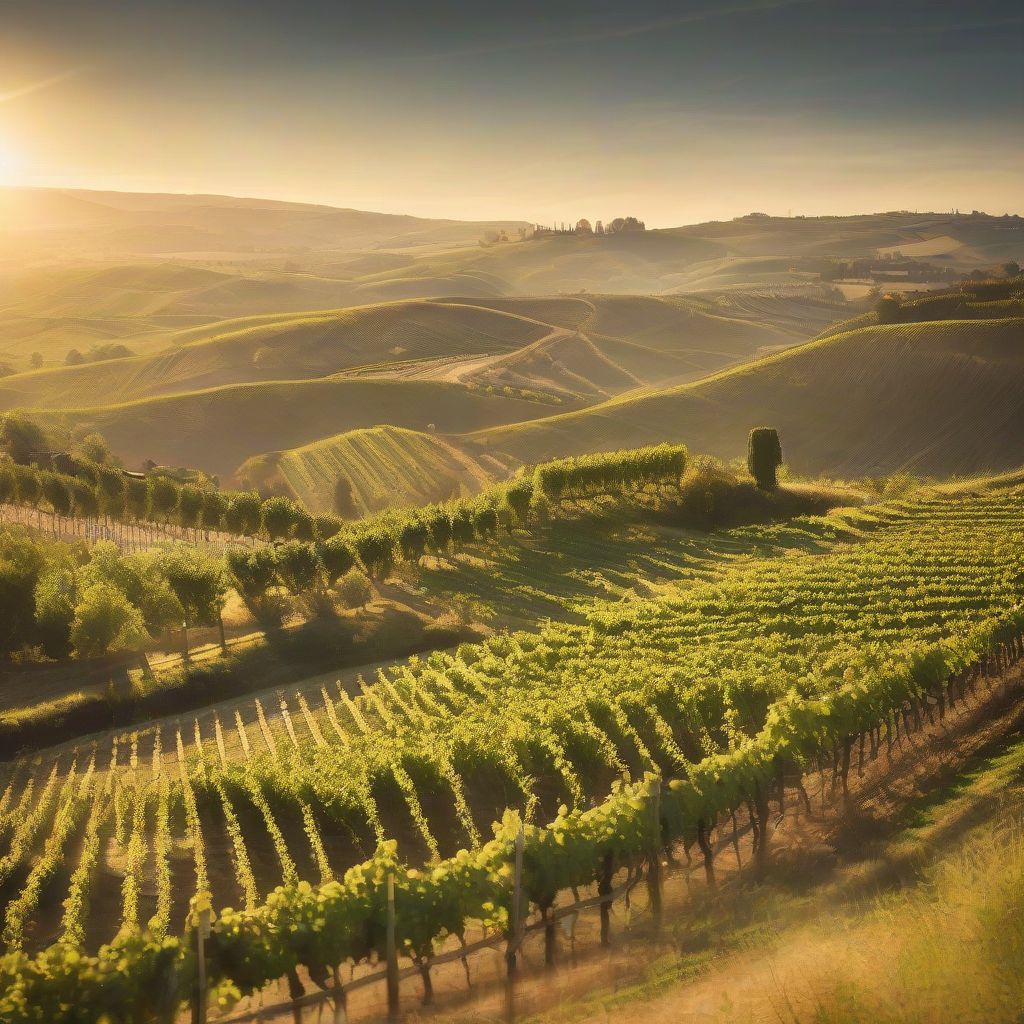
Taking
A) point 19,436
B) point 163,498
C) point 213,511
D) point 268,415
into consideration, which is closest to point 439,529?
point 213,511

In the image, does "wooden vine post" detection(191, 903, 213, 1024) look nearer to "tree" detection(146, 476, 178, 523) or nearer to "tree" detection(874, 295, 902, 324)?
"tree" detection(146, 476, 178, 523)

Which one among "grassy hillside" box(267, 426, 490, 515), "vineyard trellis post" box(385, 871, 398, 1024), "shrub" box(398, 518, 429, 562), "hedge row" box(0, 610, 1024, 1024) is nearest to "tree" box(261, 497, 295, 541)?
"shrub" box(398, 518, 429, 562)

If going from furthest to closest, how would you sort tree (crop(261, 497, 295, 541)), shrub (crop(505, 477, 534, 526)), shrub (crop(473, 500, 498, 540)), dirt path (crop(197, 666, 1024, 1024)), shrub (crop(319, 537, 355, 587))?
tree (crop(261, 497, 295, 541))
shrub (crop(505, 477, 534, 526))
shrub (crop(473, 500, 498, 540))
shrub (crop(319, 537, 355, 587))
dirt path (crop(197, 666, 1024, 1024))

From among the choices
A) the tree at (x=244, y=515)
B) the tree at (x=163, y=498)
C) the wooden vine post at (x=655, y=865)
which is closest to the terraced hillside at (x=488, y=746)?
the wooden vine post at (x=655, y=865)

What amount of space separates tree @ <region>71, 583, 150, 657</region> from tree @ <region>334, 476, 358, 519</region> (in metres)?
49.8

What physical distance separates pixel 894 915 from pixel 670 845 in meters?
5.43

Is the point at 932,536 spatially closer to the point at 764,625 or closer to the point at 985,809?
the point at 764,625

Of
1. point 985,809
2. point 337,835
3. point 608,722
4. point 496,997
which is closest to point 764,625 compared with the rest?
point 608,722

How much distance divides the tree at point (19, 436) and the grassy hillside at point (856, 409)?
170 feet

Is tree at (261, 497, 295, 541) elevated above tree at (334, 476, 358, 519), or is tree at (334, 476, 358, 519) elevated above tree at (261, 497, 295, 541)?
tree at (261, 497, 295, 541)

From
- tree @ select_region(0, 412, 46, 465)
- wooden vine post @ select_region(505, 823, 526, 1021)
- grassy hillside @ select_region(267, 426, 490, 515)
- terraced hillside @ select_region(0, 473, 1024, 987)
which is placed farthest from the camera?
grassy hillside @ select_region(267, 426, 490, 515)

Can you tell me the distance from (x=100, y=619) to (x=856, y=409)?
93460mm

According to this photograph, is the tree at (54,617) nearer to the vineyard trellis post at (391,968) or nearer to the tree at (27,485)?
the tree at (27,485)

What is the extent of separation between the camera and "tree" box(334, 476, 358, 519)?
310ft
